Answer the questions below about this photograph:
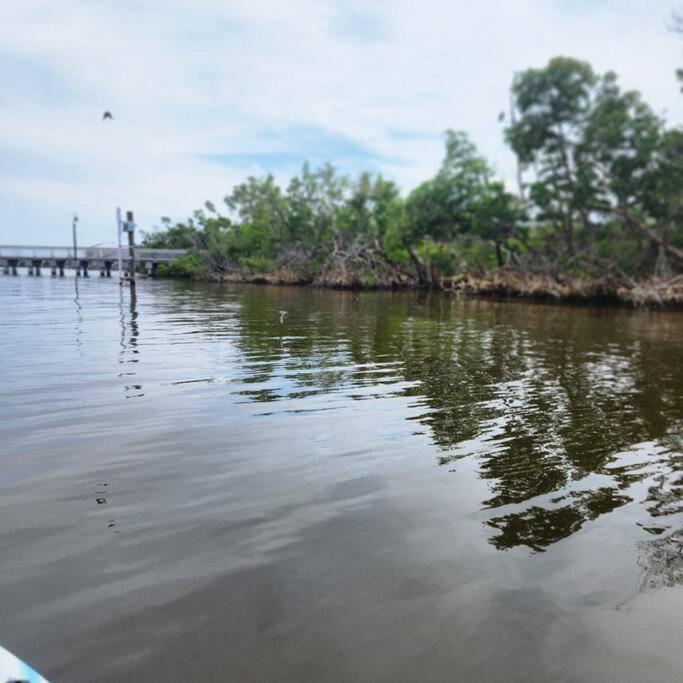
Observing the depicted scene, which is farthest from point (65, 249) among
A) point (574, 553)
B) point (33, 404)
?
point (574, 553)

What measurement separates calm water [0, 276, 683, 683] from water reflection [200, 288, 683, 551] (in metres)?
0.04

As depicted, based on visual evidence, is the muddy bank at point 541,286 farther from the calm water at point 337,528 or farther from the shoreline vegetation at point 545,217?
the calm water at point 337,528

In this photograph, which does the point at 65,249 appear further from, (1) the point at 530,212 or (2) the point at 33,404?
(2) the point at 33,404

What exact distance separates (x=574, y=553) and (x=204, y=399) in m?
5.27

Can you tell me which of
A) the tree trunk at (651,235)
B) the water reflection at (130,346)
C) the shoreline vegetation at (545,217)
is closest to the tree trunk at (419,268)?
the shoreline vegetation at (545,217)

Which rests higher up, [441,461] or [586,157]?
[586,157]

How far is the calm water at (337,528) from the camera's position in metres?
2.77

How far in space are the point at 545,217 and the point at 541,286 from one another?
4.68 metres

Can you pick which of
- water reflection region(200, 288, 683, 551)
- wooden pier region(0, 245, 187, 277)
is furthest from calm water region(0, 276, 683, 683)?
wooden pier region(0, 245, 187, 277)

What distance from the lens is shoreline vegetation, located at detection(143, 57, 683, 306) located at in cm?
3109

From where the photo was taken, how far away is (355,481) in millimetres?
4949

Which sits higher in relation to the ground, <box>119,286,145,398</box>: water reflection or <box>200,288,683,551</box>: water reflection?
<box>119,286,145,398</box>: water reflection

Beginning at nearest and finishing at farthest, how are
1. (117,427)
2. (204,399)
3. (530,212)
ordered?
(117,427) → (204,399) → (530,212)

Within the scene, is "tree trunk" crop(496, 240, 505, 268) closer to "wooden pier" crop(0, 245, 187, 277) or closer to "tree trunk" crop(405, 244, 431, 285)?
"tree trunk" crop(405, 244, 431, 285)
